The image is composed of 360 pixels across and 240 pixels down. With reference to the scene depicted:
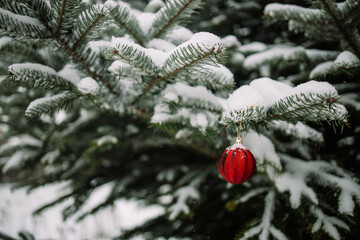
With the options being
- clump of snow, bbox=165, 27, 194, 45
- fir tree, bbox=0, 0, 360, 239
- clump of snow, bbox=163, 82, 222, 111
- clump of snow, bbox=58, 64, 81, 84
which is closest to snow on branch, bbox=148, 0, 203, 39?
fir tree, bbox=0, 0, 360, 239

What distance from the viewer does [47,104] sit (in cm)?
87

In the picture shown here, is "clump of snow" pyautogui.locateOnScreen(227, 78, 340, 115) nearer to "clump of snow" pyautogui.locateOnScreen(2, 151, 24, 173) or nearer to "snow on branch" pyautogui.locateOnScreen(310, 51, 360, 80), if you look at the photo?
"snow on branch" pyautogui.locateOnScreen(310, 51, 360, 80)

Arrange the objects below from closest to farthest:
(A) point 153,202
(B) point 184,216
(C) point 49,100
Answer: (C) point 49,100
(B) point 184,216
(A) point 153,202

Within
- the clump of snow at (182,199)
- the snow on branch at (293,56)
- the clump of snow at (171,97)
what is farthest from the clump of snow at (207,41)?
the clump of snow at (182,199)

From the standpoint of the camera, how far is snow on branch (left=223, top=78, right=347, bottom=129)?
641 mm

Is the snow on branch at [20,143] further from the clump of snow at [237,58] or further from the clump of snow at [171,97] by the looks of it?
the clump of snow at [237,58]

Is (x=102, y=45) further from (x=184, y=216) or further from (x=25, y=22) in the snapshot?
(x=184, y=216)

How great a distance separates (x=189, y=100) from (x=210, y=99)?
0.33 ft

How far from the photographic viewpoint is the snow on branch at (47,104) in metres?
0.85

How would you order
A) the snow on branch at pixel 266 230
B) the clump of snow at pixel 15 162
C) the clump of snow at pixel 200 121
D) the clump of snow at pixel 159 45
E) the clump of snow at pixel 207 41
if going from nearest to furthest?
the clump of snow at pixel 207 41 → the clump of snow at pixel 200 121 → the clump of snow at pixel 159 45 → the snow on branch at pixel 266 230 → the clump of snow at pixel 15 162

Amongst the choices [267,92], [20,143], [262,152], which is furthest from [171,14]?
[20,143]

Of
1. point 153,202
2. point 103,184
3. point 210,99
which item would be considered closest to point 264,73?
point 210,99

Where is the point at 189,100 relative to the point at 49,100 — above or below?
below

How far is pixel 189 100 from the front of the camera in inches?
40.4
